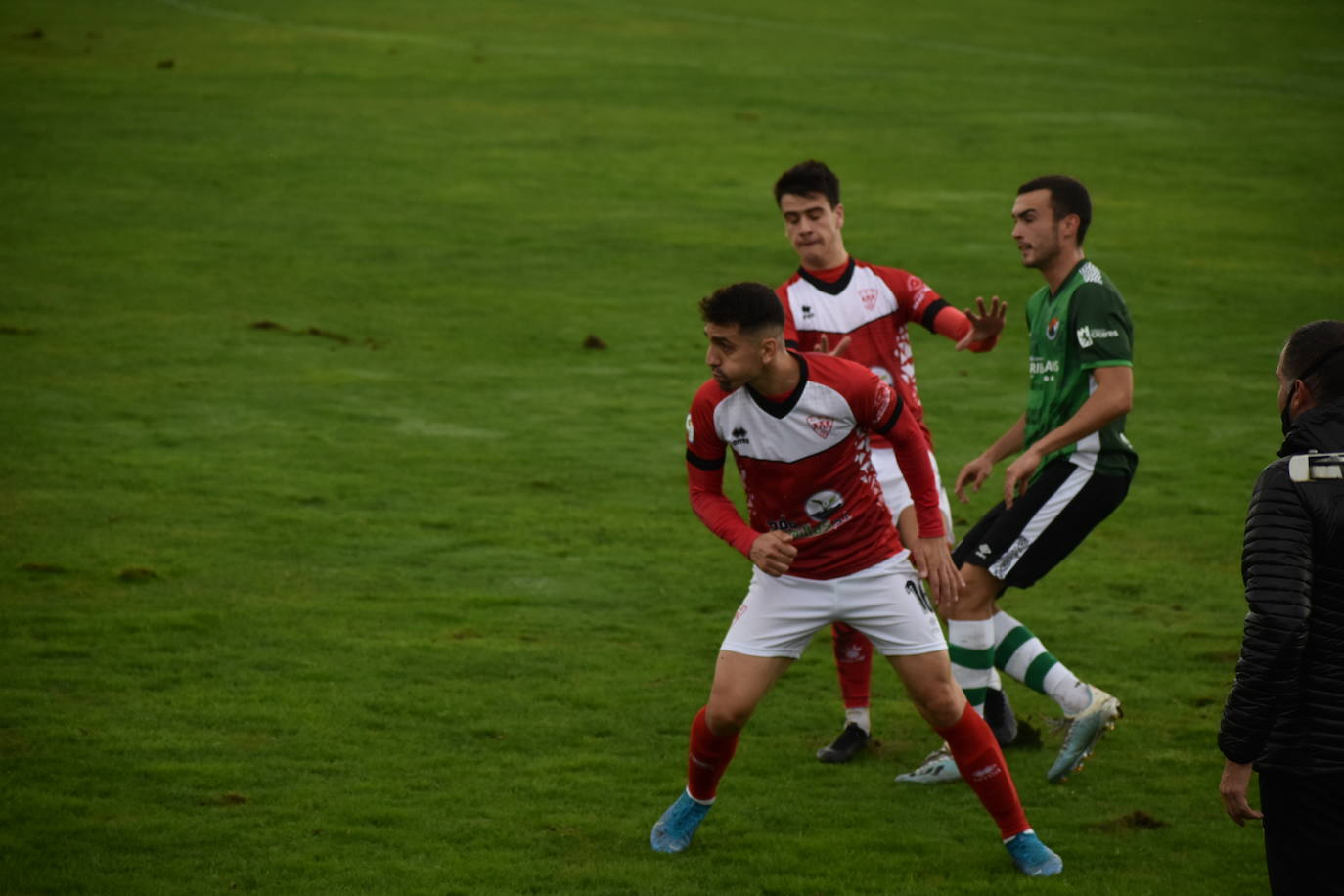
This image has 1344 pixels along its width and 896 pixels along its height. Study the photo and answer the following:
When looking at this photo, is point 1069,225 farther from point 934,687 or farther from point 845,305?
point 934,687

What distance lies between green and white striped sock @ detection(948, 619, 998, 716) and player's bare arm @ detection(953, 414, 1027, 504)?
0.63 m

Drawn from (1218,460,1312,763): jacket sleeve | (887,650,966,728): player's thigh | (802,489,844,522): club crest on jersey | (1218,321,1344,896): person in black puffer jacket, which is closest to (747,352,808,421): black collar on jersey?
(802,489,844,522): club crest on jersey

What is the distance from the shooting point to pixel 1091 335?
7.55 m

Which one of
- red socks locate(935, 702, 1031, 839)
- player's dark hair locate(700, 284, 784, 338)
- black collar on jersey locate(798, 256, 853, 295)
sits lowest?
red socks locate(935, 702, 1031, 839)

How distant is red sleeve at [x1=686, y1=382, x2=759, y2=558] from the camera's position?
6.48 meters

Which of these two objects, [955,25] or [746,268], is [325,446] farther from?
[955,25]

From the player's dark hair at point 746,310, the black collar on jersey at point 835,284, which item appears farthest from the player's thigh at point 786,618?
the black collar on jersey at point 835,284

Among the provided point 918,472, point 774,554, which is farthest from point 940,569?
point 774,554

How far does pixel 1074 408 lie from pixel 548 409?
9.55 meters

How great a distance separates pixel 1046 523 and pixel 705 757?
2.18m

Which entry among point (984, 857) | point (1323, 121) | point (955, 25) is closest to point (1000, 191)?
point (1323, 121)

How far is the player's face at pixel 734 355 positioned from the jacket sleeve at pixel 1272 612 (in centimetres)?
229

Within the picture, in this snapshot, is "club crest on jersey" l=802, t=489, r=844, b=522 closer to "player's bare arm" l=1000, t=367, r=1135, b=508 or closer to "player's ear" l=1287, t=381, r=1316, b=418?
"player's bare arm" l=1000, t=367, r=1135, b=508

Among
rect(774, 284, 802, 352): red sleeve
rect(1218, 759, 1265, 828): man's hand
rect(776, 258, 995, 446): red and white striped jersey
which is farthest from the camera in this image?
rect(776, 258, 995, 446): red and white striped jersey
